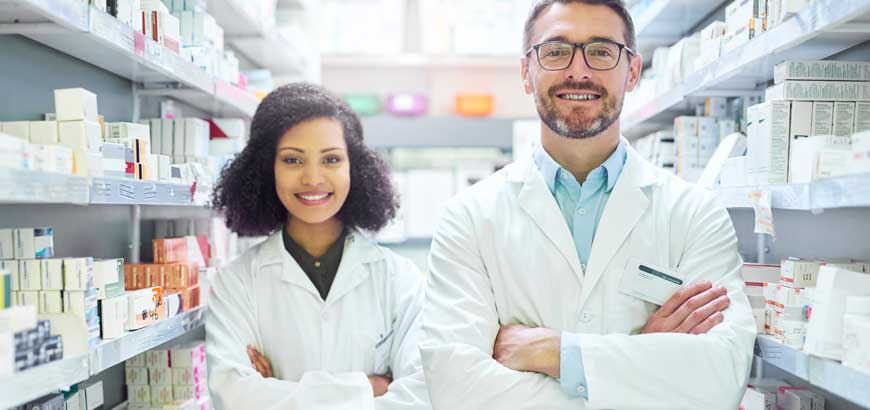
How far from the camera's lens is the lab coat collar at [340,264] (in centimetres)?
224

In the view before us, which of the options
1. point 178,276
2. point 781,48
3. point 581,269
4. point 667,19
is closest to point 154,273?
point 178,276

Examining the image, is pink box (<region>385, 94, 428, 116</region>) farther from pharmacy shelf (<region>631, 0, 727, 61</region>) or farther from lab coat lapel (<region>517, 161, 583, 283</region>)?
lab coat lapel (<region>517, 161, 583, 283</region>)

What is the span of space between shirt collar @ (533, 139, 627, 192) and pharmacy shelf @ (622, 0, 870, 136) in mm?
412

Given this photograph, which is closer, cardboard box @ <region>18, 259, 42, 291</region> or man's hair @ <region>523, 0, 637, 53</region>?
cardboard box @ <region>18, 259, 42, 291</region>

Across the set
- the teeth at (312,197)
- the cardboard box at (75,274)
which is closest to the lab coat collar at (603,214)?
the teeth at (312,197)

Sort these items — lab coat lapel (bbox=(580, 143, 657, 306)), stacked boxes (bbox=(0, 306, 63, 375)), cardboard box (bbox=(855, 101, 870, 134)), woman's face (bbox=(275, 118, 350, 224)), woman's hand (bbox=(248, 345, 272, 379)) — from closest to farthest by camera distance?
1. stacked boxes (bbox=(0, 306, 63, 375))
2. cardboard box (bbox=(855, 101, 870, 134))
3. lab coat lapel (bbox=(580, 143, 657, 306))
4. woman's hand (bbox=(248, 345, 272, 379))
5. woman's face (bbox=(275, 118, 350, 224))

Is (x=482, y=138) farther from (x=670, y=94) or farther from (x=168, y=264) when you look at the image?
(x=168, y=264)

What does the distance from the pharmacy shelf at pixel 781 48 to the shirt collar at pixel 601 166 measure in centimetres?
41

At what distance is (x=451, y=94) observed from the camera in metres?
5.66

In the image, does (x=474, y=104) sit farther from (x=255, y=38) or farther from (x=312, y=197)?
(x=312, y=197)

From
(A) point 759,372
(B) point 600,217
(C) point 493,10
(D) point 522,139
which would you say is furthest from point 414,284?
(C) point 493,10

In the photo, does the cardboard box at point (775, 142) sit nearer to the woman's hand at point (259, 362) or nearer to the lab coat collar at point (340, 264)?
the lab coat collar at point (340, 264)

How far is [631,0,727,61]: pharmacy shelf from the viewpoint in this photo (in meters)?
2.79

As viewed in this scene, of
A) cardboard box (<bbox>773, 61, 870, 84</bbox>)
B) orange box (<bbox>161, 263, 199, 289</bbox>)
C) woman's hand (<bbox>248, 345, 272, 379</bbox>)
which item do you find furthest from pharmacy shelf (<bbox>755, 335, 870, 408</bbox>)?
orange box (<bbox>161, 263, 199, 289</bbox>)
